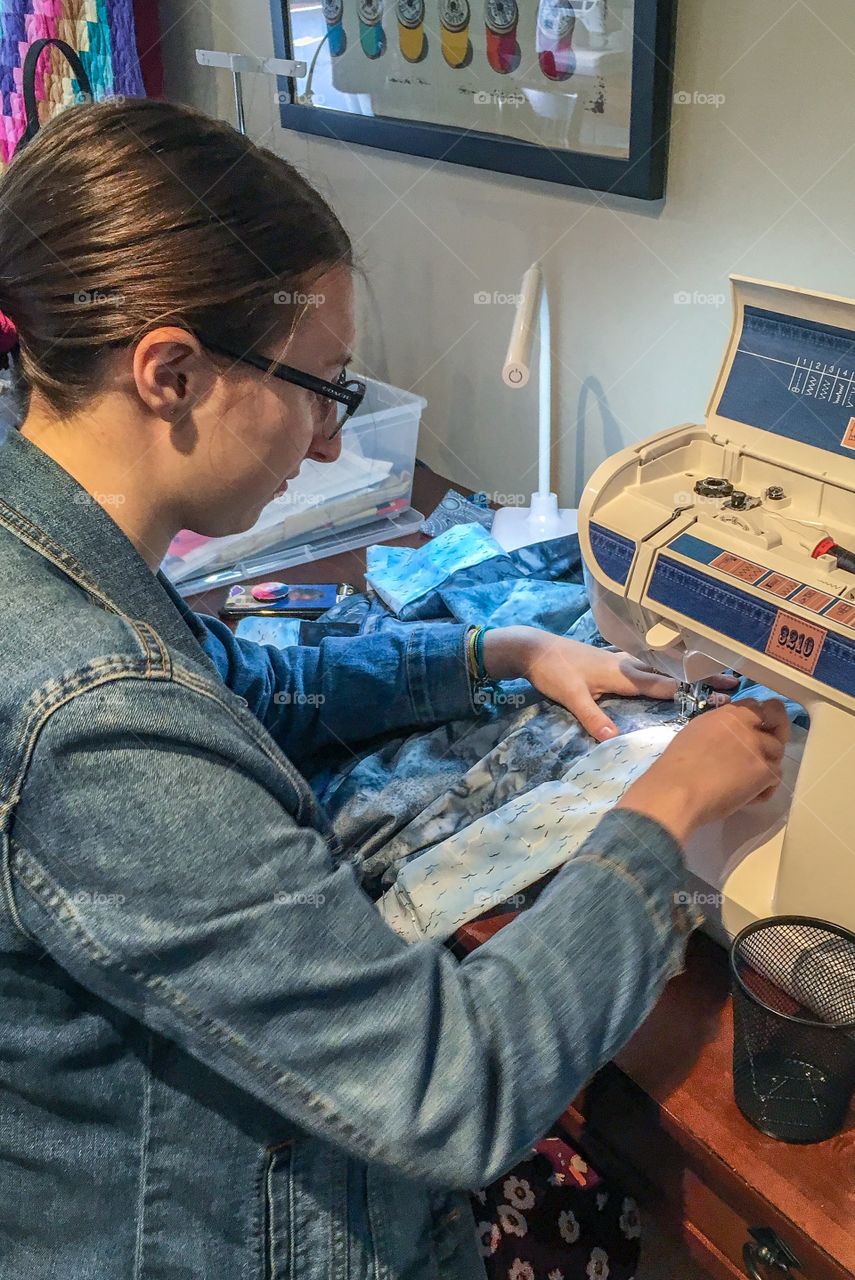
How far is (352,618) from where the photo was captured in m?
1.34

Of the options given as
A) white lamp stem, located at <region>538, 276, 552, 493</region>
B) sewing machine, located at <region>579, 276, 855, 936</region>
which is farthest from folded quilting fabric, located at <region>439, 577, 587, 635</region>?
sewing machine, located at <region>579, 276, 855, 936</region>

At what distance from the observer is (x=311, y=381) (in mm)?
770

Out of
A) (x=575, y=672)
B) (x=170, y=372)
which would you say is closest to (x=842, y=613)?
(x=575, y=672)

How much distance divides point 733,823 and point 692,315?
694 millimetres

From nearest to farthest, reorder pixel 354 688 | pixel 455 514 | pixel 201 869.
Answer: pixel 201 869
pixel 354 688
pixel 455 514

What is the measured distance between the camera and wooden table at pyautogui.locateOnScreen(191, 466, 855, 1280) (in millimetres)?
677

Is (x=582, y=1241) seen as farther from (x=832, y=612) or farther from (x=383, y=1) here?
(x=383, y=1)

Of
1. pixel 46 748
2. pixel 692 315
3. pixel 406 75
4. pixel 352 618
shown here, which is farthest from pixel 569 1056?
pixel 406 75

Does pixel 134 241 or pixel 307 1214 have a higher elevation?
pixel 134 241

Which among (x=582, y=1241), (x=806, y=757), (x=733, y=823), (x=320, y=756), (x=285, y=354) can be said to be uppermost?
(x=285, y=354)

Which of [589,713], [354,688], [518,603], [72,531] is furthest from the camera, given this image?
[518,603]

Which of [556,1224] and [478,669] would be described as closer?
[556,1224]

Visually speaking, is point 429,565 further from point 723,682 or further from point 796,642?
point 796,642

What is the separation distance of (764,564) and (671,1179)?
1.57 feet
